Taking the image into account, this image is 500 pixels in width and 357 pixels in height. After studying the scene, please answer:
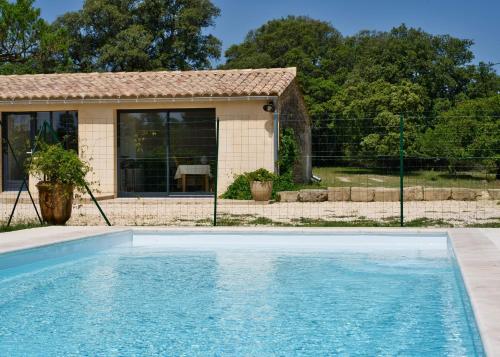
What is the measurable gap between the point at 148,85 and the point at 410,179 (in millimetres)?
9453

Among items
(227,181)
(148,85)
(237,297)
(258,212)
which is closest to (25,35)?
(148,85)

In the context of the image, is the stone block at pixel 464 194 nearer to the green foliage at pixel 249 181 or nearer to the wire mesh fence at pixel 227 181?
the wire mesh fence at pixel 227 181

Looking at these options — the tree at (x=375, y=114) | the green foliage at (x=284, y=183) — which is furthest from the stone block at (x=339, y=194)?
the tree at (x=375, y=114)

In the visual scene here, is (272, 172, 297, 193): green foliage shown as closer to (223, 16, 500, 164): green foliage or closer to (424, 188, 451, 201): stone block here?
(424, 188, 451, 201): stone block

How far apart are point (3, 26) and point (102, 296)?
19.5m

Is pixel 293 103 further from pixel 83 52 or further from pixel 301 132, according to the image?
pixel 83 52

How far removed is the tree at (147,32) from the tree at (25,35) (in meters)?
11.3

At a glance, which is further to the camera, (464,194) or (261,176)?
(464,194)

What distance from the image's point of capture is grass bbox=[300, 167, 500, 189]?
18656mm

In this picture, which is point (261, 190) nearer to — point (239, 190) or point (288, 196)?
point (288, 196)

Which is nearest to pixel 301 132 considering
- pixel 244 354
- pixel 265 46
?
pixel 244 354

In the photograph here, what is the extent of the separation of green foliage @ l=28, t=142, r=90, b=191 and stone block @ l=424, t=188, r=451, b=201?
873cm

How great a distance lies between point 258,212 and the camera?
1330 cm

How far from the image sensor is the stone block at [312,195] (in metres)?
15.7
